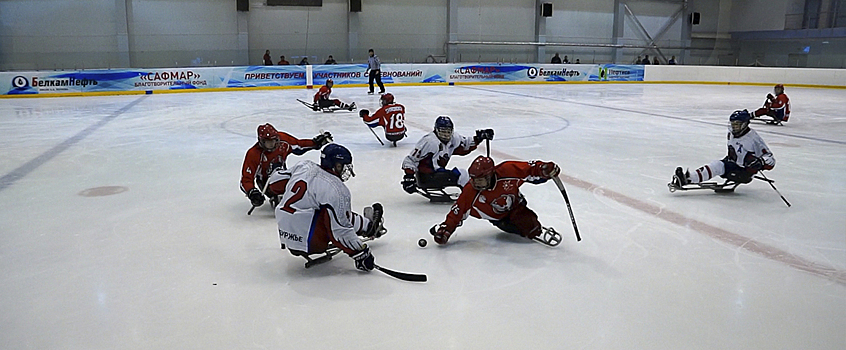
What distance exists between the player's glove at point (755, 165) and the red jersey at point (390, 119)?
430 centimetres

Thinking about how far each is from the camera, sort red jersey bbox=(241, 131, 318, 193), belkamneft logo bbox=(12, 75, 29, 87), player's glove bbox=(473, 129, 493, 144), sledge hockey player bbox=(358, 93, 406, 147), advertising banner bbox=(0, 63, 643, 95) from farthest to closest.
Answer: advertising banner bbox=(0, 63, 643, 95) < belkamneft logo bbox=(12, 75, 29, 87) < sledge hockey player bbox=(358, 93, 406, 147) < player's glove bbox=(473, 129, 493, 144) < red jersey bbox=(241, 131, 318, 193)

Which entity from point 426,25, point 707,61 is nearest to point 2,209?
point 426,25

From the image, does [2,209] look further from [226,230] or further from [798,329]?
[798,329]

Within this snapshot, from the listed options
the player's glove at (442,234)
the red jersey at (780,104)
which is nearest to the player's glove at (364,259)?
the player's glove at (442,234)

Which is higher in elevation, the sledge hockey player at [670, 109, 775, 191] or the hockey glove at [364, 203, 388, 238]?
the sledge hockey player at [670, 109, 775, 191]

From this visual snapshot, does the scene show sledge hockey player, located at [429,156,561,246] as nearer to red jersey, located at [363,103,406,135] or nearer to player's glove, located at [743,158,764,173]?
player's glove, located at [743,158,764,173]

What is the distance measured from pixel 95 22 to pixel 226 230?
20.7 metres

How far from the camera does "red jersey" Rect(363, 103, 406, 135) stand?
Result: 8.19 metres

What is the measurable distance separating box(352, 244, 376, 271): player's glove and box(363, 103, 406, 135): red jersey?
4.79 meters

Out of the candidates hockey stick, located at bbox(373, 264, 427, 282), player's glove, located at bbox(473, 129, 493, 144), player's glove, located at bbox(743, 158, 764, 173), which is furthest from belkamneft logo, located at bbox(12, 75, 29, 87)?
player's glove, located at bbox(743, 158, 764, 173)

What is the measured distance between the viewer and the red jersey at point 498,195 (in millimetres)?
3861

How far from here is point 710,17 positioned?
103ft

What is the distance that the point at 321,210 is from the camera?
343cm

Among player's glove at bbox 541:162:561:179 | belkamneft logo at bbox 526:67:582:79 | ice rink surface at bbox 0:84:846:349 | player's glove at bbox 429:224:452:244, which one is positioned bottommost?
ice rink surface at bbox 0:84:846:349
